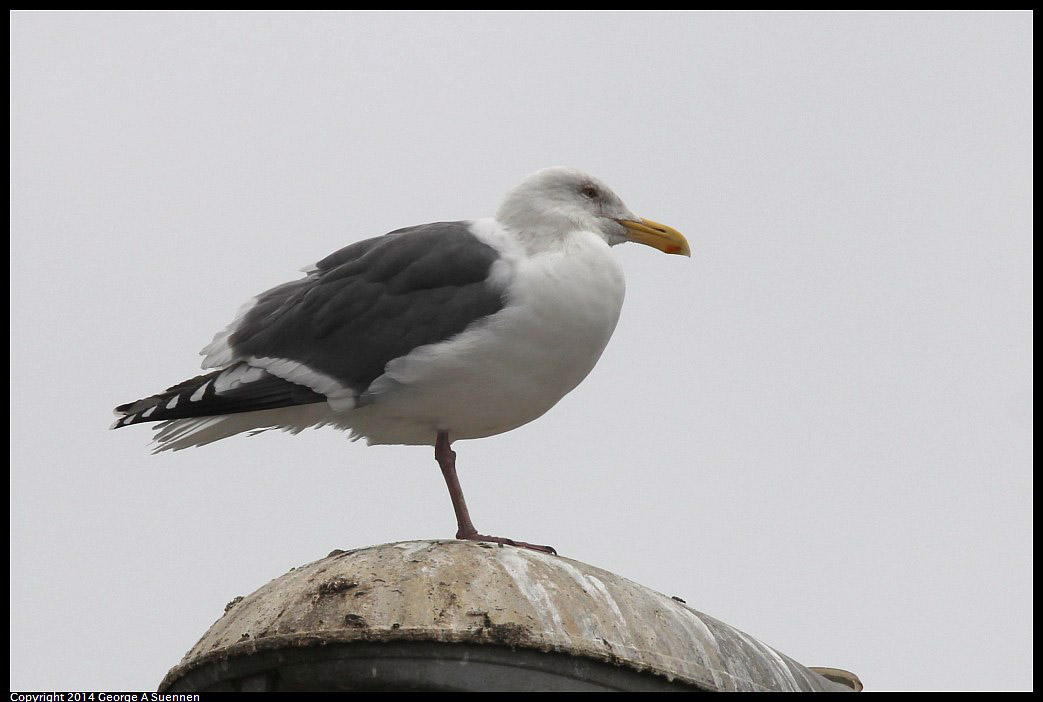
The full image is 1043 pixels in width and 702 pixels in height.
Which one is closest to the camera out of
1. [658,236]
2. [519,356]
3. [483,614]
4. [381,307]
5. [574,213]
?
[483,614]

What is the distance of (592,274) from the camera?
16.9ft

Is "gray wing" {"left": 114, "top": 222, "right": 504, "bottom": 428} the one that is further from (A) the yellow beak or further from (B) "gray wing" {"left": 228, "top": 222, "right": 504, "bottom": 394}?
(A) the yellow beak

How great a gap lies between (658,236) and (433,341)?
1306 mm

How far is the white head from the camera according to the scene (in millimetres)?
5441

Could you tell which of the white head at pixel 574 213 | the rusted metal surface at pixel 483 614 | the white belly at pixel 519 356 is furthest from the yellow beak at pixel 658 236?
the rusted metal surface at pixel 483 614

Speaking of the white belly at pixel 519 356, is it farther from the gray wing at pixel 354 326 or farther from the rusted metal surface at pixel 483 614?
the rusted metal surface at pixel 483 614

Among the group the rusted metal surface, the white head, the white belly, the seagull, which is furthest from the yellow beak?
the rusted metal surface

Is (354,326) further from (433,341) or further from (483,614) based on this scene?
(483,614)

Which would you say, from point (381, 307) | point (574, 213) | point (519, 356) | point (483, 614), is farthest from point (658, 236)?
point (483, 614)

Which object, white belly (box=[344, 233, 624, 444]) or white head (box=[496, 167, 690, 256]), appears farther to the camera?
white head (box=[496, 167, 690, 256])

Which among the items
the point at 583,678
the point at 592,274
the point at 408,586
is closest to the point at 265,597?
the point at 408,586

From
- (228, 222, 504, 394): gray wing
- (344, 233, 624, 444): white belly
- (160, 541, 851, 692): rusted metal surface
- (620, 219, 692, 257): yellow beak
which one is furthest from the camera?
(620, 219, 692, 257): yellow beak

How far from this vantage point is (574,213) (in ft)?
18.1

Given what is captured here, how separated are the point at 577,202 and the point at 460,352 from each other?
3.43 ft
